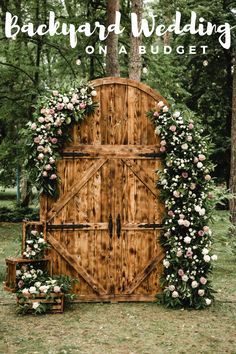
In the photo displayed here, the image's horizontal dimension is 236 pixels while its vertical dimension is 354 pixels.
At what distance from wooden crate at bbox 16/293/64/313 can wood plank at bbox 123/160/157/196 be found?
2108mm

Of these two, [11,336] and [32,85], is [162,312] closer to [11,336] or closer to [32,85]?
[11,336]

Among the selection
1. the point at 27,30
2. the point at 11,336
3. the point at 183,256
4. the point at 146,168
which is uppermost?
the point at 27,30

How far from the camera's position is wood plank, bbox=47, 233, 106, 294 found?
339 inches

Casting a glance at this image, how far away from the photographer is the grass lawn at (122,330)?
6.39 m

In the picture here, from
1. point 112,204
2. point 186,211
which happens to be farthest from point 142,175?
point 186,211

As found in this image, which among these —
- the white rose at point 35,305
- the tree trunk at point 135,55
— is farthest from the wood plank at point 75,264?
the tree trunk at point 135,55

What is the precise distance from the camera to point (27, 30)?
14938 millimetres

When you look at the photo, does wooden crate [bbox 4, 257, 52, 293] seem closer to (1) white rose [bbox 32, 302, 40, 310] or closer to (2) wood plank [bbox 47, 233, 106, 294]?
(2) wood plank [bbox 47, 233, 106, 294]

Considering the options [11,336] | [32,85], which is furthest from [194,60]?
[11,336]

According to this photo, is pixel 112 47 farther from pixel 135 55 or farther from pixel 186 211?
pixel 186 211

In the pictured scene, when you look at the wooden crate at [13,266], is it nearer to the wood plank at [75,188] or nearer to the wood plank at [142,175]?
the wood plank at [75,188]

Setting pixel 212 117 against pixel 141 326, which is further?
pixel 212 117

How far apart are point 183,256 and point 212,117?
48.3ft

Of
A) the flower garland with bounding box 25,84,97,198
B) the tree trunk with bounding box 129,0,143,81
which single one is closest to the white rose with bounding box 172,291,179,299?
the flower garland with bounding box 25,84,97,198
